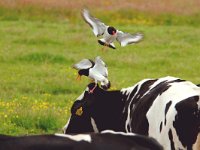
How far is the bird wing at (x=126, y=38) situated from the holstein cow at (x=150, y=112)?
1.37 ft

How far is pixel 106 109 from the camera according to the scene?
280 inches

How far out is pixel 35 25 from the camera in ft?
73.4

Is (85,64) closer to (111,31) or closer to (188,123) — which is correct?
(111,31)

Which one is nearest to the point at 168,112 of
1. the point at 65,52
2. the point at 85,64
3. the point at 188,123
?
the point at 188,123

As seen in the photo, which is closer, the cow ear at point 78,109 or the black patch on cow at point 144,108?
the black patch on cow at point 144,108

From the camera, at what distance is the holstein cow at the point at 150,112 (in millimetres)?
5914

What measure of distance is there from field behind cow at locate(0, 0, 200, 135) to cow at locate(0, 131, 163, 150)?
507 cm

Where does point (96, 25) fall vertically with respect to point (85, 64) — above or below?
above

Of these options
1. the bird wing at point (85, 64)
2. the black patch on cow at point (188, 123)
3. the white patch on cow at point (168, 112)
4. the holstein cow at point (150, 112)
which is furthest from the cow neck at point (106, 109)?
the black patch on cow at point (188, 123)

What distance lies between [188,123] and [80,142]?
157 cm

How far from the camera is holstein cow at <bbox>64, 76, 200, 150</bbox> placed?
591cm

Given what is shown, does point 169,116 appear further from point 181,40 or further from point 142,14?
point 142,14

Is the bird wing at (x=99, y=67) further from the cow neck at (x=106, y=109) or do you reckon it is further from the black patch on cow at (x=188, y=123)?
the black patch on cow at (x=188, y=123)

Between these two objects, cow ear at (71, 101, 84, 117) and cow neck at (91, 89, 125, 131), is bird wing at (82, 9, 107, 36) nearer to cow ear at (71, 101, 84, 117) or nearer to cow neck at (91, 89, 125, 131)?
cow neck at (91, 89, 125, 131)
